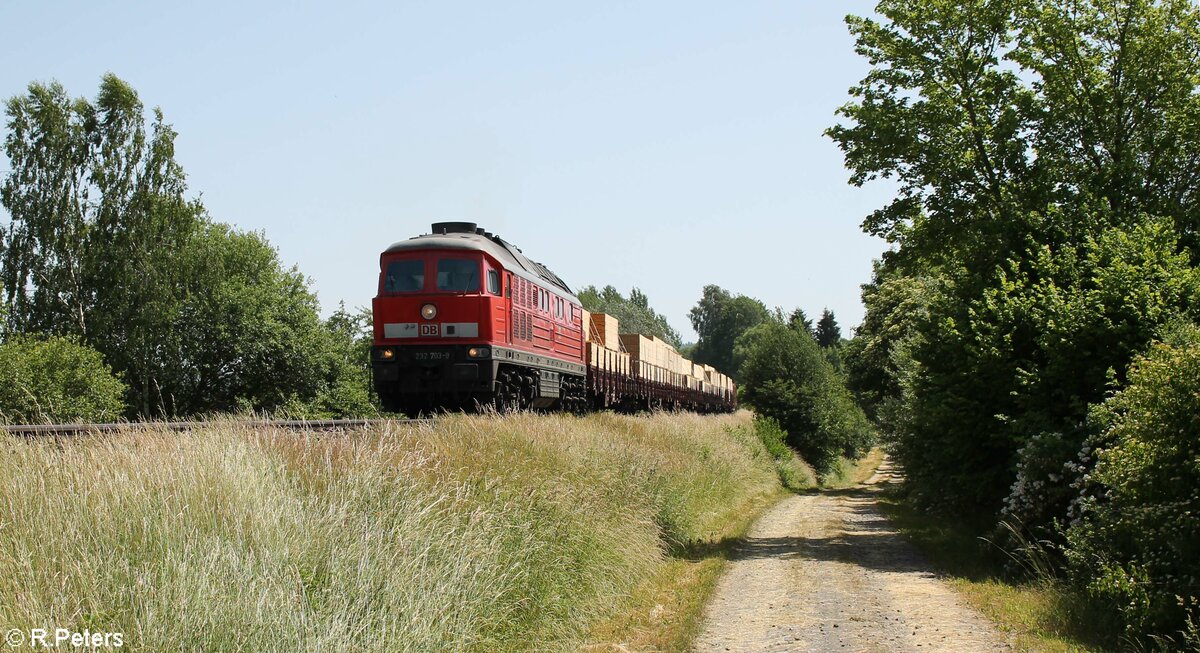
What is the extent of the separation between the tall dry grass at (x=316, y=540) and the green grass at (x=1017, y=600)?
418 centimetres

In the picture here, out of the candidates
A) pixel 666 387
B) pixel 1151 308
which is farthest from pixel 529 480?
pixel 666 387

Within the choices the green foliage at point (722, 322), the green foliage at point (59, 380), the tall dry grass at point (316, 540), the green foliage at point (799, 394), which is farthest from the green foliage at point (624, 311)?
the tall dry grass at point (316, 540)

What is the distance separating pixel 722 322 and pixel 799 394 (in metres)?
120

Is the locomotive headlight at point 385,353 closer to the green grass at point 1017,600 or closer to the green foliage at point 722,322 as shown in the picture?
the green grass at point 1017,600

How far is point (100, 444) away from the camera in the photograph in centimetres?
862

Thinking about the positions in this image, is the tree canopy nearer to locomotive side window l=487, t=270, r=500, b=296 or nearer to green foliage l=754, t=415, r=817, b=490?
locomotive side window l=487, t=270, r=500, b=296

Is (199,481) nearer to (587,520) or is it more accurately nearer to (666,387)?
(587,520)

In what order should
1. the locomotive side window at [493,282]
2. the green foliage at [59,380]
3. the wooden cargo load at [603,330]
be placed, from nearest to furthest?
the locomotive side window at [493,282]
the wooden cargo load at [603,330]
the green foliage at [59,380]

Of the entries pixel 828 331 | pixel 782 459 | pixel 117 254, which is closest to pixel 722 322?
pixel 828 331

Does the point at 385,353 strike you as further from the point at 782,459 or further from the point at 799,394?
the point at 799,394

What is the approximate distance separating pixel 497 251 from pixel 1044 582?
12.4 meters

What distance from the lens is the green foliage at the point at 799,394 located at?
196ft

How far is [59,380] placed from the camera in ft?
120

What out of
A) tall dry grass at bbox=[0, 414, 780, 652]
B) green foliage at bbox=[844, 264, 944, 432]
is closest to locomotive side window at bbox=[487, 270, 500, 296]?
tall dry grass at bbox=[0, 414, 780, 652]
